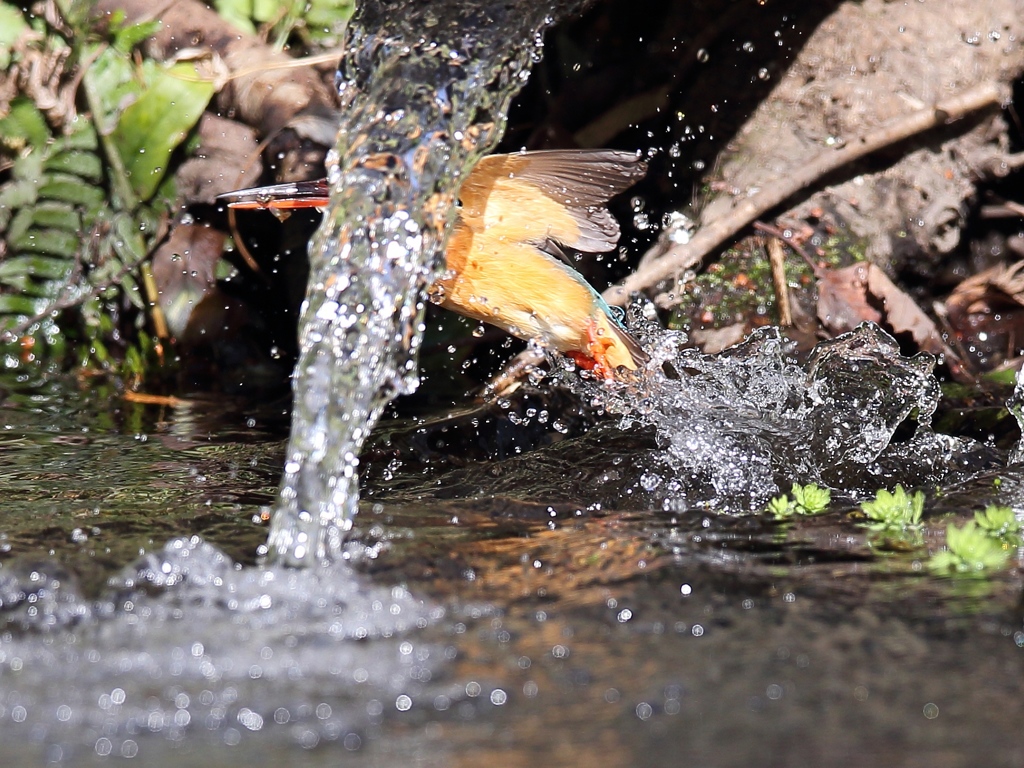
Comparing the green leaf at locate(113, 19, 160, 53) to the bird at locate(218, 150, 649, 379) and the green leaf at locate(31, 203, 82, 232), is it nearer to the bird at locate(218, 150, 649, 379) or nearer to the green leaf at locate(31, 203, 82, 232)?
the green leaf at locate(31, 203, 82, 232)

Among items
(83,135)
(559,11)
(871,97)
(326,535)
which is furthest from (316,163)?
(326,535)

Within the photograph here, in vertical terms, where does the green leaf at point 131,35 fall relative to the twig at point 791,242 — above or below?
above

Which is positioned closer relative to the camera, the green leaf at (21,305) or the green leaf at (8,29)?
the green leaf at (21,305)

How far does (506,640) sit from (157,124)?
3.38m

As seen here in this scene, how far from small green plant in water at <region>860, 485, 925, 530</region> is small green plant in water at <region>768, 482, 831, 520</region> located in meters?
0.11

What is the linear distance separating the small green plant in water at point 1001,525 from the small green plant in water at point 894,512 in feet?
0.44

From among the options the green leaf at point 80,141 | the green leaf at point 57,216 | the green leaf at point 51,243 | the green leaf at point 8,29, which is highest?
the green leaf at point 8,29

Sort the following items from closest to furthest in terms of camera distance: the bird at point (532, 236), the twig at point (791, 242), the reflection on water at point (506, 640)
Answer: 1. the reflection on water at point (506, 640)
2. the bird at point (532, 236)
3. the twig at point (791, 242)

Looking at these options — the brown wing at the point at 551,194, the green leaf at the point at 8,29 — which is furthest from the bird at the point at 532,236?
the green leaf at the point at 8,29

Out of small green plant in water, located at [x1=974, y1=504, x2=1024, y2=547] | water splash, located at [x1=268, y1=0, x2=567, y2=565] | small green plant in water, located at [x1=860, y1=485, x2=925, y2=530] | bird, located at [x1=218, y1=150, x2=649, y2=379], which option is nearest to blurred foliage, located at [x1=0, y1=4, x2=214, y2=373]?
bird, located at [x1=218, y1=150, x2=649, y2=379]

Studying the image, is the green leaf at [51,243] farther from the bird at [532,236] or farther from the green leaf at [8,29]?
the bird at [532,236]

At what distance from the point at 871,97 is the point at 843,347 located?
1.48 meters

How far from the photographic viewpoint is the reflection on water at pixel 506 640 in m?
1.58

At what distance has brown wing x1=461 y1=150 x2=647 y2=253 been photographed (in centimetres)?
310
